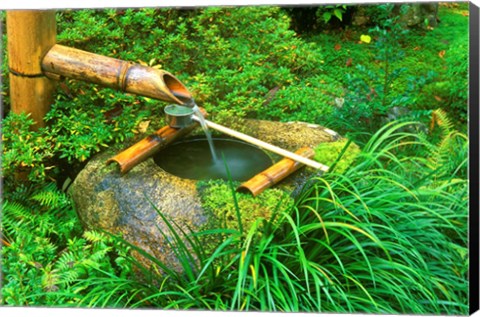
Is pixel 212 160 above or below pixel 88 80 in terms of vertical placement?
below

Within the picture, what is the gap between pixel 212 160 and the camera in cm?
418

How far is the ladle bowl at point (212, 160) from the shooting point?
13.4 ft

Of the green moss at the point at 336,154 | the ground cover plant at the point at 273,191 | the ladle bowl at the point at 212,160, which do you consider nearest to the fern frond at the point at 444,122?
the ground cover plant at the point at 273,191

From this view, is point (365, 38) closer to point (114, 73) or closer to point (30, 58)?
point (114, 73)

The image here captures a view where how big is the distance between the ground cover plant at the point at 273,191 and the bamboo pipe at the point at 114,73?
6.2 inches

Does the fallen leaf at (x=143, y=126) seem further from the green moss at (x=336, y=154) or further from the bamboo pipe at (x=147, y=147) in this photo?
the green moss at (x=336, y=154)

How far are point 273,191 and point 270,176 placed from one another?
0.22 ft

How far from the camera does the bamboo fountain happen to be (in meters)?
4.05

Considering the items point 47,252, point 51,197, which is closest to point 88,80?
point 51,197

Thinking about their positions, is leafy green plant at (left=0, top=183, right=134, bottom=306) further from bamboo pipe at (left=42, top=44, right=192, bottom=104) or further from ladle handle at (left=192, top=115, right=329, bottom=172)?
ladle handle at (left=192, top=115, right=329, bottom=172)

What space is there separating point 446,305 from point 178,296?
1114 mm

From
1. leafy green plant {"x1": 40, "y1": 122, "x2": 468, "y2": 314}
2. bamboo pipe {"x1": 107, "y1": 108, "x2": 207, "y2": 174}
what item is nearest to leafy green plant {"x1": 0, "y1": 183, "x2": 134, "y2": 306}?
leafy green plant {"x1": 40, "y1": 122, "x2": 468, "y2": 314}

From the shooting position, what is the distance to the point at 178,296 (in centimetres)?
382

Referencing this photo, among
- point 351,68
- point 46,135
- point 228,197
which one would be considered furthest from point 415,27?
point 46,135
